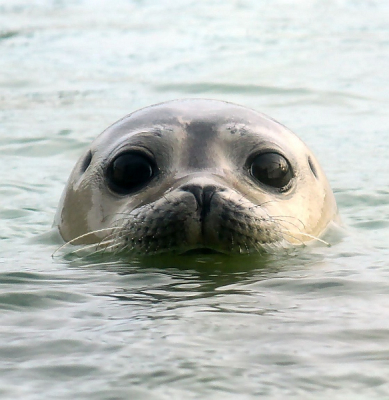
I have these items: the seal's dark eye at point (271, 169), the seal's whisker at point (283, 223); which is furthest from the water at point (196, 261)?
the seal's dark eye at point (271, 169)

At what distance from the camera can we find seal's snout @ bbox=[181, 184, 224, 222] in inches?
164

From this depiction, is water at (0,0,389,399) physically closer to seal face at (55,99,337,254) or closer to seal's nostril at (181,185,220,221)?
seal face at (55,99,337,254)

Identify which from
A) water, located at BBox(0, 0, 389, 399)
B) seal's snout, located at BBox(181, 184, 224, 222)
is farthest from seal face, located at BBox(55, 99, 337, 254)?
water, located at BBox(0, 0, 389, 399)

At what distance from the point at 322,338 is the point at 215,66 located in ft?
30.7

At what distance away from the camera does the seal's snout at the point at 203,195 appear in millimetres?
4168

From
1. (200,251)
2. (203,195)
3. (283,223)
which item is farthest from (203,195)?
(283,223)

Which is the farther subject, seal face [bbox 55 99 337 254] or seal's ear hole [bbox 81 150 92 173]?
seal's ear hole [bbox 81 150 92 173]

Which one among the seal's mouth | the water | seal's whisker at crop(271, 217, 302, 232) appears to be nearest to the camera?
the water

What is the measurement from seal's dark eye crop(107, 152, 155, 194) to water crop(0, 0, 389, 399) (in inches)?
18.0

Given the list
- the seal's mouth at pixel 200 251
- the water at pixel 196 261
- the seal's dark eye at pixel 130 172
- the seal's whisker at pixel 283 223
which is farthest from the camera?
the seal's dark eye at pixel 130 172

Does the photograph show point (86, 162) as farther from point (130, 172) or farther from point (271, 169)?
point (271, 169)

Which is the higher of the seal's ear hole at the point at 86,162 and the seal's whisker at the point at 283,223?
the seal's ear hole at the point at 86,162

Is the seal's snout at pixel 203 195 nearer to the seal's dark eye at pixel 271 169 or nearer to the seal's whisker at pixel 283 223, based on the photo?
the seal's whisker at pixel 283 223

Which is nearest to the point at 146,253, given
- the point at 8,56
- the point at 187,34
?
the point at 8,56
